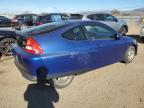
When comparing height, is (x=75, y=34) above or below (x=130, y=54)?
above

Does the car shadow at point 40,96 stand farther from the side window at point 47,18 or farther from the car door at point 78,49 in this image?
the side window at point 47,18

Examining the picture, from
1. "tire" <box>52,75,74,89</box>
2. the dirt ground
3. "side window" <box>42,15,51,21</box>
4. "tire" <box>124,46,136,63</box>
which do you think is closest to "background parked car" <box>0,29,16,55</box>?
the dirt ground

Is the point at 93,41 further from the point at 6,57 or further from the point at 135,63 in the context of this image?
the point at 6,57

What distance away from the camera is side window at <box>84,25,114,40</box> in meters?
6.30

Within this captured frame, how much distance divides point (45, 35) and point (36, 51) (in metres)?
0.48

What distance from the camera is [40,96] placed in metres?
5.53

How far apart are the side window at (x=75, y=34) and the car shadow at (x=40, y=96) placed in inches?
54.2

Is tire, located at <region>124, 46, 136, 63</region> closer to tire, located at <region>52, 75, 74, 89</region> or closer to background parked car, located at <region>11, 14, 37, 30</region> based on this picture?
tire, located at <region>52, 75, 74, 89</region>

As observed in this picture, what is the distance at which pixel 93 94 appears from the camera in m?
→ 5.57

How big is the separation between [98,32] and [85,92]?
6.30ft

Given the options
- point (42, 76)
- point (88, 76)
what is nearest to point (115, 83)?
point (88, 76)

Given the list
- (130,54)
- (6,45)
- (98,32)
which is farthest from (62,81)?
Answer: (6,45)

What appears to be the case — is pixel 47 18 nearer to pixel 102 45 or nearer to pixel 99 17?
pixel 99 17

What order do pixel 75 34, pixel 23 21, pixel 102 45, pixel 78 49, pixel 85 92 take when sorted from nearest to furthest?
pixel 85 92 < pixel 78 49 < pixel 75 34 < pixel 102 45 < pixel 23 21
